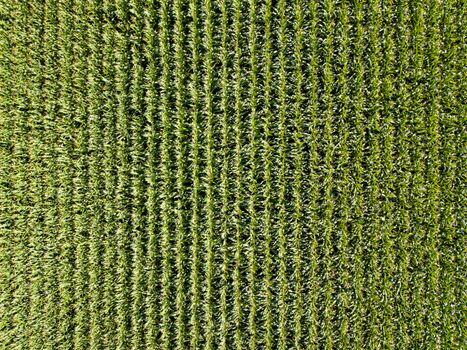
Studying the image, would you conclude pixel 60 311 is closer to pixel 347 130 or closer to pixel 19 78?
pixel 19 78

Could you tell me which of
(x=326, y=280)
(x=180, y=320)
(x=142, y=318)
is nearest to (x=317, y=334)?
(x=326, y=280)

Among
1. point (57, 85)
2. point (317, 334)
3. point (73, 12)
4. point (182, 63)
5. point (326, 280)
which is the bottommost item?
point (317, 334)

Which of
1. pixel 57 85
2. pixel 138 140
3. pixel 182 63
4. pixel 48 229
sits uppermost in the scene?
pixel 182 63

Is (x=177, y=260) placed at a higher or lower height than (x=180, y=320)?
higher

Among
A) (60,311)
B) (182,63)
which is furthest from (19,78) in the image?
(60,311)

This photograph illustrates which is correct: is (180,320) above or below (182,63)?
below

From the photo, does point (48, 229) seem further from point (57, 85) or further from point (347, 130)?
point (347, 130)
